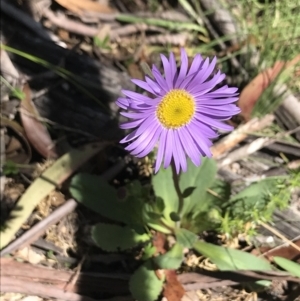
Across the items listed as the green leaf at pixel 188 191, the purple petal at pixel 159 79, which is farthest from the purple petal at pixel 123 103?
the green leaf at pixel 188 191

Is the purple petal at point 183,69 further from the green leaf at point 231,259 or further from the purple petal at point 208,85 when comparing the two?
the green leaf at point 231,259

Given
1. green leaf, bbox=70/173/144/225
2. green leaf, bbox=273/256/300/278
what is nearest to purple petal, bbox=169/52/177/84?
green leaf, bbox=70/173/144/225

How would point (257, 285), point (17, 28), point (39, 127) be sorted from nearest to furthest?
point (257, 285)
point (39, 127)
point (17, 28)

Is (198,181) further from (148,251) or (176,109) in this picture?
(176,109)

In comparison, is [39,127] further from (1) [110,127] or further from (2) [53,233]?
(2) [53,233]

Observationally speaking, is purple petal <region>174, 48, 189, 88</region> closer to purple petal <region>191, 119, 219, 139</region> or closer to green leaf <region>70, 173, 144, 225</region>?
purple petal <region>191, 119, 219, 139</region>

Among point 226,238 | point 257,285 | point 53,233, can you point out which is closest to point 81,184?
point 53,233

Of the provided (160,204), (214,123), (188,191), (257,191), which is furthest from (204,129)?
(257,191)
